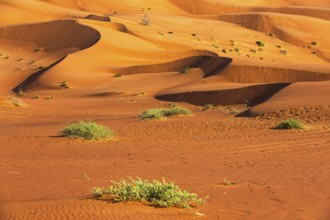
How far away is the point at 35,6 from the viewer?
79438 mm

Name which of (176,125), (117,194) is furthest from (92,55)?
(117,194)

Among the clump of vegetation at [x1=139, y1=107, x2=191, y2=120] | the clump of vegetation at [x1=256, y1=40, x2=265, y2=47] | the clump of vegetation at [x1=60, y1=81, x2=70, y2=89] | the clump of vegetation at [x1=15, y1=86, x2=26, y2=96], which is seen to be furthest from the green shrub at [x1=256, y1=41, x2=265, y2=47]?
the clump of vegetation at [x1=139, y1=107, x2=191, y2=120]

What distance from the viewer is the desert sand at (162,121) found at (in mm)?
8773

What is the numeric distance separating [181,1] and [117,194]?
317 ft

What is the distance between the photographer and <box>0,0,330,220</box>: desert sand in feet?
28.8

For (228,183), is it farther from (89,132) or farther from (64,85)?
(64,85)

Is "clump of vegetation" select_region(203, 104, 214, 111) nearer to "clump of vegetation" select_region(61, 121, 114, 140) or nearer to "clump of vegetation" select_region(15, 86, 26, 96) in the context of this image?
"clump of vegetation" select_region(61, 121, 114, 140)

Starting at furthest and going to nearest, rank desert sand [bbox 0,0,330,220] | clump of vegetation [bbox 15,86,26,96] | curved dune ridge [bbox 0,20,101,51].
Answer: curved dune ridge [bbox 0,20,101,51]
clump of vegetation [bbox 15,86,26,96]
desert sand [bbox 0,0,330,220]

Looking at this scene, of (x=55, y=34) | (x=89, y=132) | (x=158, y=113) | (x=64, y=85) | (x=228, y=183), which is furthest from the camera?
(x=55, y=34)

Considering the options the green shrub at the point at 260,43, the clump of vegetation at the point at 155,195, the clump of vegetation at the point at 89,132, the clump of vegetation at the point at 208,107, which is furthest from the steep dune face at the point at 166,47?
the clump of vegetation at the point at 155,195

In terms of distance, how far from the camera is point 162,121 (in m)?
22.9

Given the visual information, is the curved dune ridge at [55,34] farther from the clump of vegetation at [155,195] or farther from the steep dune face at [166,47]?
the clump of vegetation at [155,195]

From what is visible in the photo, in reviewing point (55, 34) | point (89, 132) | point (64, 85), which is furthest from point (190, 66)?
point (89, 132)

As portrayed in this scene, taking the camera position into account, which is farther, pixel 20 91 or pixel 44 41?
pixel 44 41
